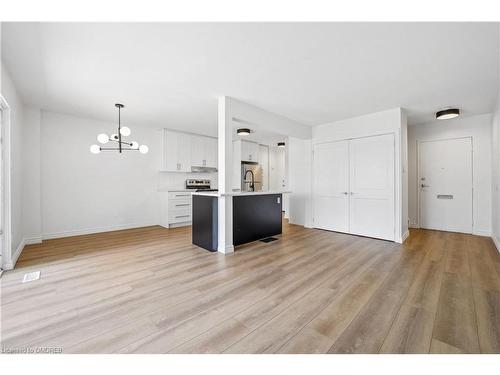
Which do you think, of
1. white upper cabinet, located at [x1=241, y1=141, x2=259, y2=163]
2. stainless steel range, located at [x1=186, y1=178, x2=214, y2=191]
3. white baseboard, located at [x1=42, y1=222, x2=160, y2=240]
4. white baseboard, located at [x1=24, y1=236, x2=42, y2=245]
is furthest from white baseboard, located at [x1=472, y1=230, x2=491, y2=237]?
white baseboard, located at [x1=24, y1=236, x2=42, y2=245]

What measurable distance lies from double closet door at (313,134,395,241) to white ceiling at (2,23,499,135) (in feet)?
2.78

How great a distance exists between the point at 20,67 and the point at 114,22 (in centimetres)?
172

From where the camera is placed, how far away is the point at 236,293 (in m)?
2.13

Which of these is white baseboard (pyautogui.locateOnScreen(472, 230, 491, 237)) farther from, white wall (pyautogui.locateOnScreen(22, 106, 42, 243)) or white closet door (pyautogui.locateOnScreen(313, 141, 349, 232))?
white wall (pyautogui.locateOnScreen(22, 106, 42, 243))

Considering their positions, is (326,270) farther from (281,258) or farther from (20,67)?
(20,67)

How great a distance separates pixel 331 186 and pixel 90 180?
5.22 metres

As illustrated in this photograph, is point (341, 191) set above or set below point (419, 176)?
below

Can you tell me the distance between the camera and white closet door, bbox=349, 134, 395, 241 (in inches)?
159

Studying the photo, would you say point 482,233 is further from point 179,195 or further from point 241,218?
point 179,195

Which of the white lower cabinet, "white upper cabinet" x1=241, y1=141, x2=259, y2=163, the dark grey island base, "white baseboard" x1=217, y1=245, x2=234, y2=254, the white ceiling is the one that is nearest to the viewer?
the white ceiling

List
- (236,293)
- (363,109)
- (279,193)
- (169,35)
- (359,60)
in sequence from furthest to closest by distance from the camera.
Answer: (279,193), (363,109), (359,60), (236,293), (169,35)

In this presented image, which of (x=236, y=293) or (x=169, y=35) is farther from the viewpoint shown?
(x=236, y=293)

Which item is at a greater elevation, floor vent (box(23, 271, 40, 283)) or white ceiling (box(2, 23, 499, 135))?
white ceiling (box(2, 23, 499, 135))
